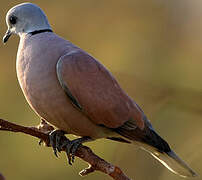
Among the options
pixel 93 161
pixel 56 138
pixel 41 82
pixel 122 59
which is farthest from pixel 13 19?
pixel 122 59

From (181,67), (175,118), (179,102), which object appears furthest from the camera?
(181,67)

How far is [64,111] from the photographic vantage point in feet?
10.1

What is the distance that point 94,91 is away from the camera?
3191 mm

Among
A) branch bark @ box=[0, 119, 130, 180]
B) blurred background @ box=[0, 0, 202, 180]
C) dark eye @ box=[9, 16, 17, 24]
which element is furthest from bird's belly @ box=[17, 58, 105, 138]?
blurred background @ box=[0, 0, 202, 180]

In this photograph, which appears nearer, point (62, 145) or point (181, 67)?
point (62, 145)

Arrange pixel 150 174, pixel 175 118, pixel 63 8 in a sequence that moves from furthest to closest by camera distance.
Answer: pixel 63 8 → pixel 175 118 → pixel 150 174

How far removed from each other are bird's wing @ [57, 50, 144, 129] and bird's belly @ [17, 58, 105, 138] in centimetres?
4

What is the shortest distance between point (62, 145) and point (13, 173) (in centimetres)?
196

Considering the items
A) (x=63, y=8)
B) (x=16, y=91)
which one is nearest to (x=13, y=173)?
(x=16, y=91)

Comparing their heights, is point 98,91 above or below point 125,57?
above

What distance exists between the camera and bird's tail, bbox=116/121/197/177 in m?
3.25

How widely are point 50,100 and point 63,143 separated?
298 mm

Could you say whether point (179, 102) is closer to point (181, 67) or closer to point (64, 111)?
point (64, 111)

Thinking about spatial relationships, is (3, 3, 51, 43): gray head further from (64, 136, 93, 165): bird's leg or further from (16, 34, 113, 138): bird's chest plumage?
(64, 136, 93, 165): bird's leg
